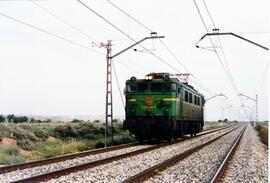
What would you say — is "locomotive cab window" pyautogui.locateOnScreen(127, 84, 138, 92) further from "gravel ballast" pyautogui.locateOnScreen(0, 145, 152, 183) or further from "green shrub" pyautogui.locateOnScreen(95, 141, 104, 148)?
"gravel ballast" pyautogui.locateOnScreen(0, 145, 152, 183)

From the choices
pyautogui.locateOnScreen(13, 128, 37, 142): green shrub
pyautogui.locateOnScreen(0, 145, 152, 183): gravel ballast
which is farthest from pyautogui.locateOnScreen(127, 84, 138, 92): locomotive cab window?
pyautogui.locateOnScreen(13, 128, 37, 142): green shrub

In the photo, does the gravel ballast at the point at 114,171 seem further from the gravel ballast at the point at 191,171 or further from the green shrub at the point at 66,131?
the green shrub at the point at 66,131

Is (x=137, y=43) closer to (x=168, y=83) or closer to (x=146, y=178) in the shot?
(x=168, y=83)

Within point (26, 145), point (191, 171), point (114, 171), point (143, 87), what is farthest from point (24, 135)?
point (191, 171)

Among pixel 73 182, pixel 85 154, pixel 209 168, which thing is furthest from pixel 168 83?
pixel 73 182

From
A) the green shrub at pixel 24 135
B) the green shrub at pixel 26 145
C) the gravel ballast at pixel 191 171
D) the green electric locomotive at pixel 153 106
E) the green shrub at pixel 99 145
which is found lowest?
the gravel ballast at pixel 191 171

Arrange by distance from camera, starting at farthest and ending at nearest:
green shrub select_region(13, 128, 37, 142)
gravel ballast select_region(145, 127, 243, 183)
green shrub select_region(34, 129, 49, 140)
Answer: green shrub select_region(34, 129, 49, 140) < green shrub select_region(13, 128, 37, 142) < gravel ballast select_region(145, 127, 243, 183)

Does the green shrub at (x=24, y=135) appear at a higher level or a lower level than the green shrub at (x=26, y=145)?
higher

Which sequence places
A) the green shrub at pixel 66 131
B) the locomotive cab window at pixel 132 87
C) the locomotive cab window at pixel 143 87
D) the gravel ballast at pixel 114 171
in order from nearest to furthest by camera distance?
the gravel ballast at pixel 114 171
the locomotive cab window at pixel 143 87
the locomotive cab window at pixel 132 87
the green shrub at pixel 66 131

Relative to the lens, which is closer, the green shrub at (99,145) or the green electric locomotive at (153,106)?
the green electric locomotive at (153,106)

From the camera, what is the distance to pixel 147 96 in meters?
25.1

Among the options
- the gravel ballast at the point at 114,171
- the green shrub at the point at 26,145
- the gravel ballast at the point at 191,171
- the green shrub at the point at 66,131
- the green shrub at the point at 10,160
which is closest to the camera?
the gravel ballast at the point at 114,171

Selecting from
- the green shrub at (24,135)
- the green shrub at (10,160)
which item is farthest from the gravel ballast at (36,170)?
the green shrub at (24,135)

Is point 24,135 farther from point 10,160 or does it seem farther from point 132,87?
point 10,160
